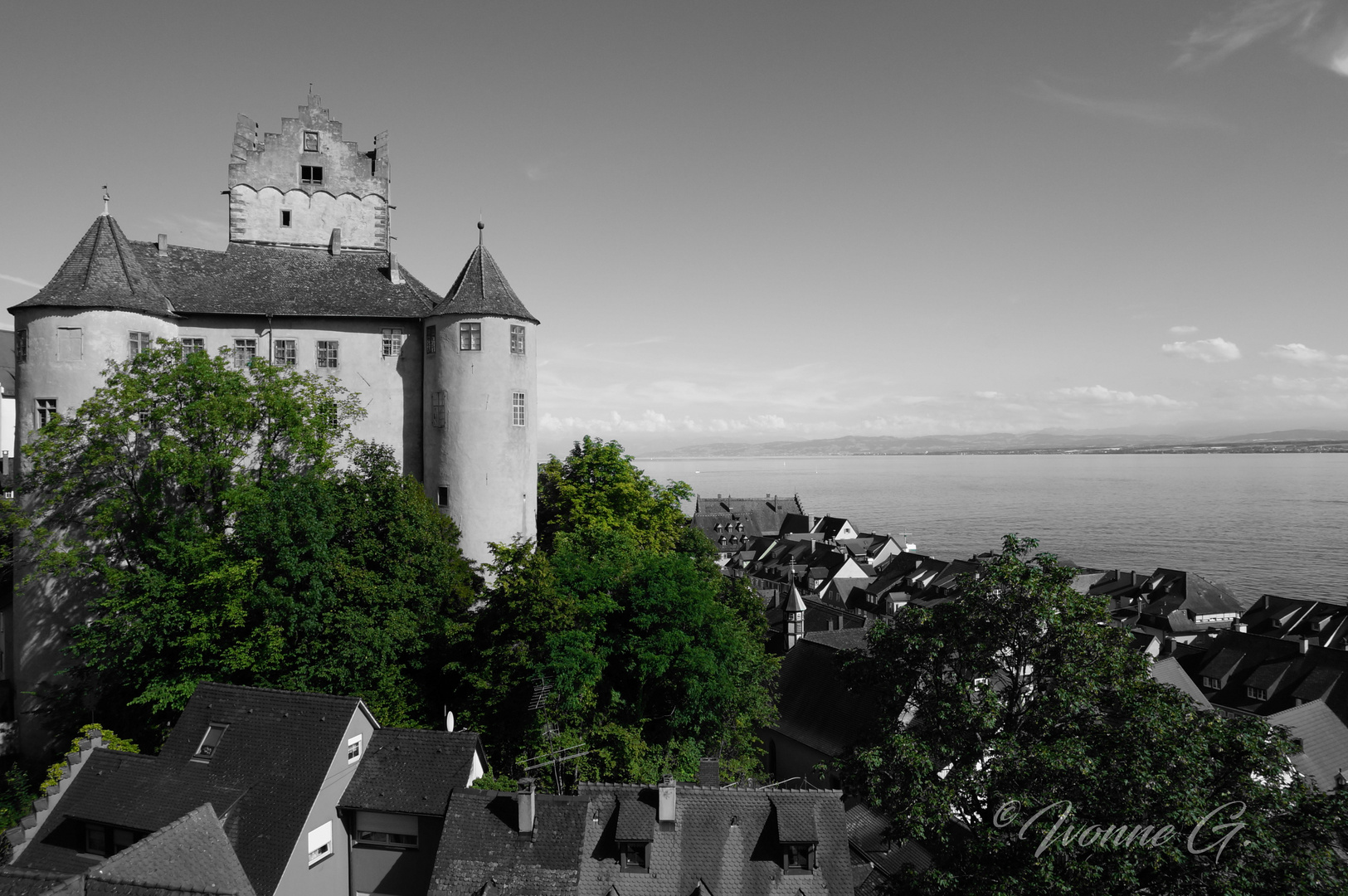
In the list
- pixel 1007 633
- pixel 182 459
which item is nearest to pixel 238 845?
pixel 182 459

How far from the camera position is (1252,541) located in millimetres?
128375

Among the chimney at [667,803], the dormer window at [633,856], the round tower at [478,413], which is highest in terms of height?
the round tower at [478,413]

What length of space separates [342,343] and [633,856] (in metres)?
22.6

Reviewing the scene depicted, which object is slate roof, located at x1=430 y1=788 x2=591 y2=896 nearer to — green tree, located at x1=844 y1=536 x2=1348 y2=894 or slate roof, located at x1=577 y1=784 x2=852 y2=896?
slate roof, located at x1=577 y1=784 x2=852 y2=896

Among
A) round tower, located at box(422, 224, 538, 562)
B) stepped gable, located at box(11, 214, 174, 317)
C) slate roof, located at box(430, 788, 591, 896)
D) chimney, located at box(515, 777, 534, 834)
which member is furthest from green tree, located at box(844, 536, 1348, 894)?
stepped gable, located at box(11, 214, 174, 317)

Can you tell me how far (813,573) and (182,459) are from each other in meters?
68.9

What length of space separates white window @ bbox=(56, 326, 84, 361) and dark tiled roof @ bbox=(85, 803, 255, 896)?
760 inches

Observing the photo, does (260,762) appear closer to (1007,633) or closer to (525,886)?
(525,886)

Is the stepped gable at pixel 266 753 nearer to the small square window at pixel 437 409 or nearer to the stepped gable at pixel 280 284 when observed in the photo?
the small square window at pixel 437 409

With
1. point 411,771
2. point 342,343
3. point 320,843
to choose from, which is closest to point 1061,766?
point 411,771

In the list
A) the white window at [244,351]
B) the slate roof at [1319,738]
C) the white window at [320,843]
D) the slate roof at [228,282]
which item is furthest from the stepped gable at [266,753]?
the slate roof at [1319,738]

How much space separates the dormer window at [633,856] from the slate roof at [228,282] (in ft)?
71.9

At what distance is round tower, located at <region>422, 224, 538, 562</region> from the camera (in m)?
33.8

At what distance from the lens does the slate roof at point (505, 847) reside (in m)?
21.4
